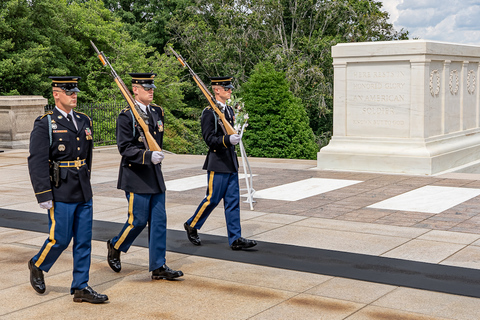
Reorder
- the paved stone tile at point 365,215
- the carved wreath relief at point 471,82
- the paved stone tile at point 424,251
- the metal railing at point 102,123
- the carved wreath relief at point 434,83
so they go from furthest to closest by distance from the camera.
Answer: the metal railing at point 102,123
the carved wreath relief at point 471,82
the carved wreath relief at point 434,83
the paved stone tile at point 365,215
the paved stone tile at point 424,251

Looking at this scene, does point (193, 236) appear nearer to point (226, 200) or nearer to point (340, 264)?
point (226, 200)

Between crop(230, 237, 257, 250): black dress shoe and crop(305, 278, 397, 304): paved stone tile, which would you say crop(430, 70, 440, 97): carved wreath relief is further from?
crop(305, 278, 397, 304): paved stone tile

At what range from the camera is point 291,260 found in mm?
6148

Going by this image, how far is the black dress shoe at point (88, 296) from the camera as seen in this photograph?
492 cm

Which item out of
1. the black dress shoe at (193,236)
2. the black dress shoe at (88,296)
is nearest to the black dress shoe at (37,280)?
the black dress shoe at (88,296)

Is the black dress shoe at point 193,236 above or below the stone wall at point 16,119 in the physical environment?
below

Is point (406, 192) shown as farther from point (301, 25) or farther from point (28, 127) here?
point (301, 25)

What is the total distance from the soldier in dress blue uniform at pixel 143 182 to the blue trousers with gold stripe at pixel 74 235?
550 millimetres

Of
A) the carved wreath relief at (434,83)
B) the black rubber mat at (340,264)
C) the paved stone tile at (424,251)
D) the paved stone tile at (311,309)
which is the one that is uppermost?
the carved wreath relief at (434,83)

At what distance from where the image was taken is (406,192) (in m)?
10.2

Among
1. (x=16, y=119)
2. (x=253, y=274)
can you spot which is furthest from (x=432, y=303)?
(x=16, y=119)

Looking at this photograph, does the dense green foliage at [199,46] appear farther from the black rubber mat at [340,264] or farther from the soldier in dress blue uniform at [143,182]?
the soldier in dress blue uniform at [143,182]

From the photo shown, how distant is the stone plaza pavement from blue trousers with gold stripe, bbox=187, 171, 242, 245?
25 centimetres

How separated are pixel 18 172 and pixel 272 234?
8.17 m
